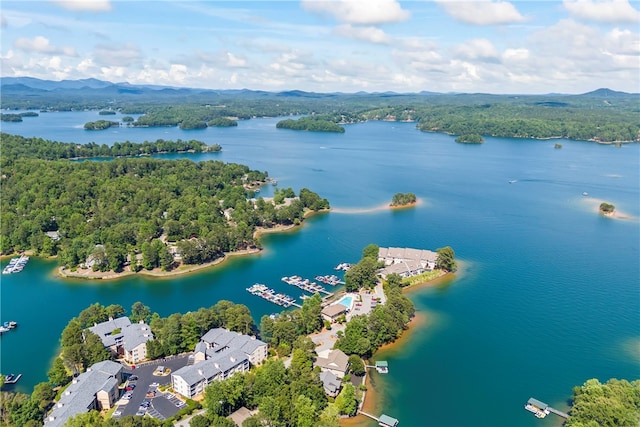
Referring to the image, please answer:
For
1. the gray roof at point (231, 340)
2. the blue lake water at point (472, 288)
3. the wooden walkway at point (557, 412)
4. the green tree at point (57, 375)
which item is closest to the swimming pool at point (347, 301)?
Result: the blue lake water at point (472, 288)

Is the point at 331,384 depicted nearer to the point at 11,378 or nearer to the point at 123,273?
the point at 11,378

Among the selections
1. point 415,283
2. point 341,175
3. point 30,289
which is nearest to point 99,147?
point 341,175

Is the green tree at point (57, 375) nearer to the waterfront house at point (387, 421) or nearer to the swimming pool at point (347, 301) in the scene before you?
the waterfront house at point (387, 421)

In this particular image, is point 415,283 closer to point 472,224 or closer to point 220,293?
point 220,293

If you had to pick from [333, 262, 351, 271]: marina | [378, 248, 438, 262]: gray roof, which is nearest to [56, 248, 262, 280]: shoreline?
[333, 262, 351, 271]: marina

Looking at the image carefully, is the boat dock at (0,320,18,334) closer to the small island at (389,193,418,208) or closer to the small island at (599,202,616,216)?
the small island at (389,193,418,208)
